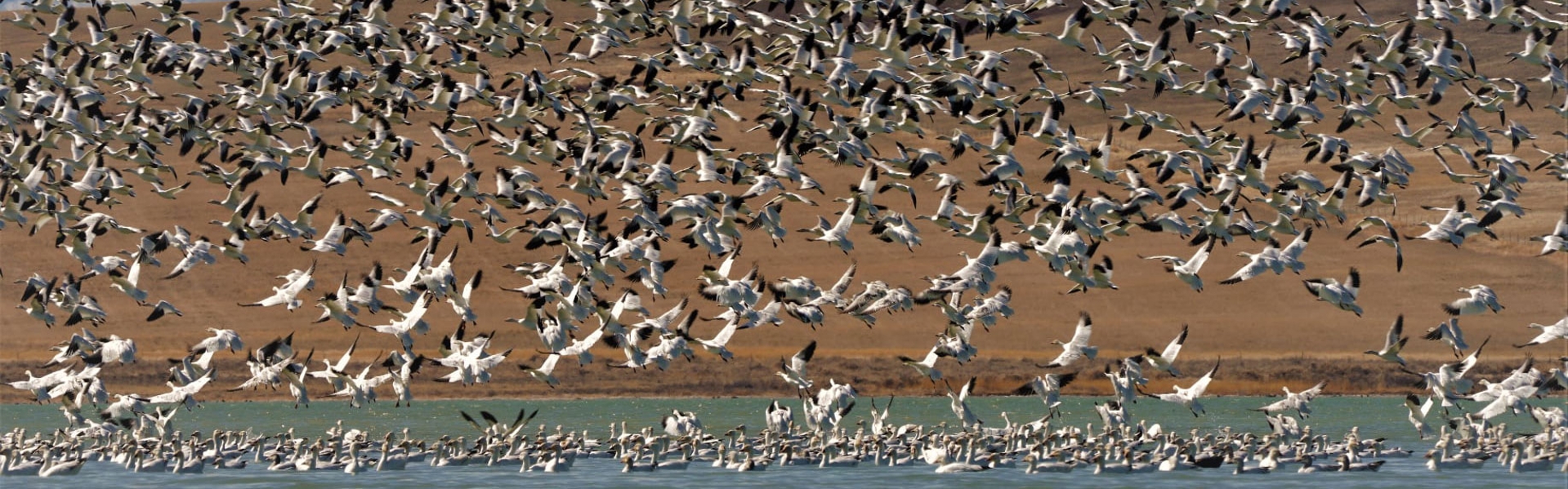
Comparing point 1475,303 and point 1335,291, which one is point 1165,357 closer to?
point 1335,291

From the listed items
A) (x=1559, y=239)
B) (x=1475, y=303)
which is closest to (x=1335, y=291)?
(x=1475, y=303)

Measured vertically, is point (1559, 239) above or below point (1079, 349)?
above

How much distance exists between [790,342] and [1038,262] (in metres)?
13.8

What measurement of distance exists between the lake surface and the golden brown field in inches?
97.6

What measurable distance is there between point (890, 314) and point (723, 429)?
1093 centimetres

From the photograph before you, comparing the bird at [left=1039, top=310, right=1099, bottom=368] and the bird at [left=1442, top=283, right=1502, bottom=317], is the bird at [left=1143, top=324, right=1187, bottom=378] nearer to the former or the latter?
the bird at [left=1039, top=310, right=1099, bottom=368]

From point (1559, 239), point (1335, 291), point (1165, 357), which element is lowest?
point (1165, 357)

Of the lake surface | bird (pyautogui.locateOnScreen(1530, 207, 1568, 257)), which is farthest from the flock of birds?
the lake surface

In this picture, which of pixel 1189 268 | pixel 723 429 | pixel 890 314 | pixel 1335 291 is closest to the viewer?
pixel 1335 291

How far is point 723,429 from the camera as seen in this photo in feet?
192

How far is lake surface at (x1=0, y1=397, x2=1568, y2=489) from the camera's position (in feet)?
131

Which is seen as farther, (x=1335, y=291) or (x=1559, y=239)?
(x=1559, y=239)

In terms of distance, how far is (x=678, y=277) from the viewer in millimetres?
84500

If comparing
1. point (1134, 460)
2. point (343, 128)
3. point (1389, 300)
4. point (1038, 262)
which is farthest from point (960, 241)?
point (1134, 460)
